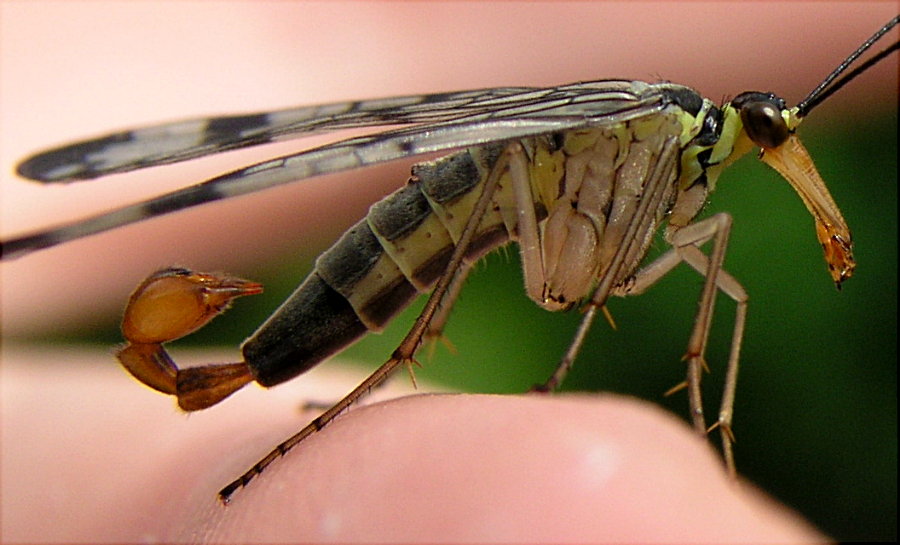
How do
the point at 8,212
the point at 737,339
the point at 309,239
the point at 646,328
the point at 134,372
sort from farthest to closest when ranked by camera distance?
1. the point at 309,239
2. the point at 8,212
3. the point at 646,328
4. the point at 737,339
5. the point at 134,372

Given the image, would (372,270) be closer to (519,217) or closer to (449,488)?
(519,217)

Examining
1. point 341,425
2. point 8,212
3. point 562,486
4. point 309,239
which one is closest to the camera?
point 562,486

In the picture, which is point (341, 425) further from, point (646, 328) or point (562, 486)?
point (646, 328)

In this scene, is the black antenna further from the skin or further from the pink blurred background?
the pink blurred background

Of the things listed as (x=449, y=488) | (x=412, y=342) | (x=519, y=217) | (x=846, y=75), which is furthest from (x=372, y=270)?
(x=846, y=75)

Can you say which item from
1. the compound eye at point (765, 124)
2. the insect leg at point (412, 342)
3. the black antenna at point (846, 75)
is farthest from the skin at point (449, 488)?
the black antenna at point (846, 75)

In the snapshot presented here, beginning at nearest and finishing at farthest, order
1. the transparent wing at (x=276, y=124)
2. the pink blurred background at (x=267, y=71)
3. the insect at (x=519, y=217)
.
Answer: the transparent wing at (x=276, y=124)
the insect at (x=519, y=217)
the pink blurred background at (x=267, y=71)

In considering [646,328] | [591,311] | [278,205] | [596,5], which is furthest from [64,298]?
[591,311]

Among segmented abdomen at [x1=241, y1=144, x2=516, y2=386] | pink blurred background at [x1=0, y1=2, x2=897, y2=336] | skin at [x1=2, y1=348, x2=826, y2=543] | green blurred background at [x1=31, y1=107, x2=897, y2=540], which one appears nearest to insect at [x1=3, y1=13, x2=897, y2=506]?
segmented abdomen at [x1=241, y1=144, x2=516, y2=386]

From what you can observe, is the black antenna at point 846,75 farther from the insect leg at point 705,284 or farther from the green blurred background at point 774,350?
the green blurred background at point 774,350
